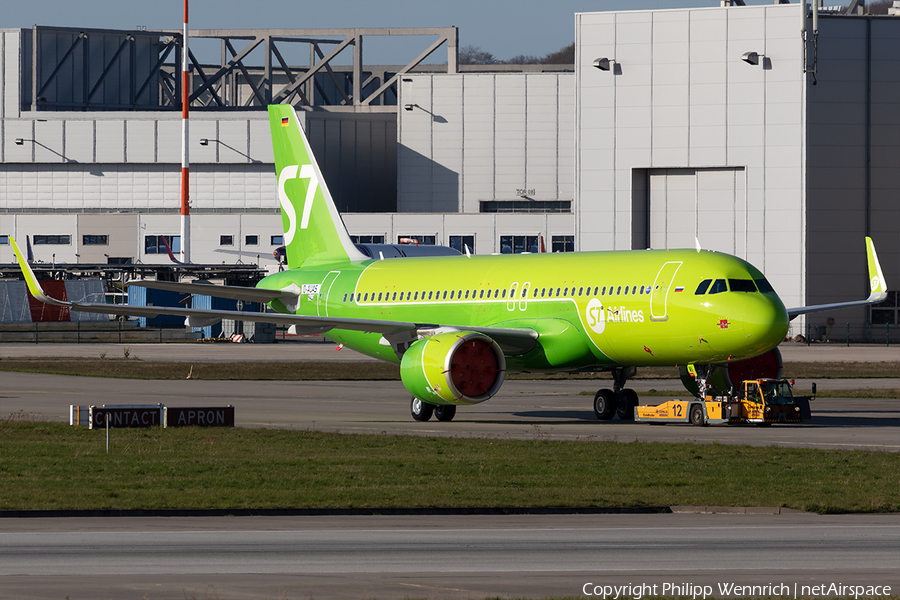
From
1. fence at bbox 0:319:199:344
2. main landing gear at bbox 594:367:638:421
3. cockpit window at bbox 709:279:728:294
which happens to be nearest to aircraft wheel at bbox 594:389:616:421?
main landing gear at bbox 594:367:638:421

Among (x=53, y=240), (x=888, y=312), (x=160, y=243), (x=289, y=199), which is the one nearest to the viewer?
(x=289, y=199)

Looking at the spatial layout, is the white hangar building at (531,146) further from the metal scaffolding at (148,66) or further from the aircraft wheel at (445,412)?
the aircraft wheel at (445,412)

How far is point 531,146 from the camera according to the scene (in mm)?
124938

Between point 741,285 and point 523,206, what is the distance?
9350cm

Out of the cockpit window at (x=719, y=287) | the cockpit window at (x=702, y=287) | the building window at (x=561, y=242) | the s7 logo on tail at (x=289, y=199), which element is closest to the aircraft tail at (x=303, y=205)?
the s7 logo on tail at (x=289, y=199)

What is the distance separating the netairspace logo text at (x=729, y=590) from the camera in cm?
1245

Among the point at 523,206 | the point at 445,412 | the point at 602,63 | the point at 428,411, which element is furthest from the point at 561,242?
the point at 428,411

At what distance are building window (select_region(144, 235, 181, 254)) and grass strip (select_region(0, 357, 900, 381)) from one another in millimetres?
56062

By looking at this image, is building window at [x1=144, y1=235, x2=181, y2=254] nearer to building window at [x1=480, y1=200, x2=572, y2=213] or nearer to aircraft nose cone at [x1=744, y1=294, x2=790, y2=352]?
building window at [x1=480, y1=200, x2=572, y2=213]

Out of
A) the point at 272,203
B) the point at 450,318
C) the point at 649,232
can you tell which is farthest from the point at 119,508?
the point at 272,203

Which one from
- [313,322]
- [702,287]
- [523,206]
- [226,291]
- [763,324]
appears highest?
[523,206]

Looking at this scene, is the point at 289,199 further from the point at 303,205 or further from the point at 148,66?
the point at 148,66

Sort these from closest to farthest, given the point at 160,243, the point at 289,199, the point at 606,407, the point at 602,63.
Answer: the point at 606,407 → the point at 289,199 → the point at 602,63 → the point at 160,243

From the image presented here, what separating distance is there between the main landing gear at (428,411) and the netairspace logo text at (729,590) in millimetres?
23781
